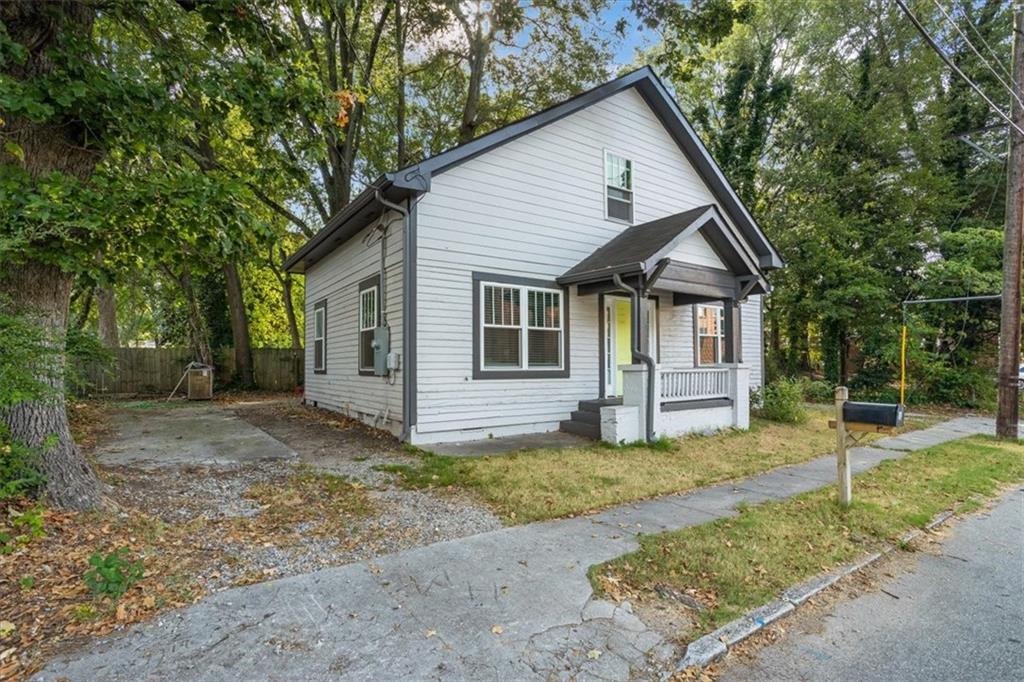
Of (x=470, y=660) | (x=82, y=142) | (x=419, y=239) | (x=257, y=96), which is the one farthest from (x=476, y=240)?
(x=470, y=660)

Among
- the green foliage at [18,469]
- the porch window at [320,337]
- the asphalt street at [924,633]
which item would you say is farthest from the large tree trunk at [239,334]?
the asphalt street at [924,633]

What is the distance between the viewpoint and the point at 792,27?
18.9 metres

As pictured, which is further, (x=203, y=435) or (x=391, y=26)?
(x=391, y=26)

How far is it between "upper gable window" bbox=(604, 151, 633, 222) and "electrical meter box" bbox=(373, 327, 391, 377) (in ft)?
16.2

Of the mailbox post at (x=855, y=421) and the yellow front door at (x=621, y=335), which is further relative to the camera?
the yellow front door at (x=621, y=335)

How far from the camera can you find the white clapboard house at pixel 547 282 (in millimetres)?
8102

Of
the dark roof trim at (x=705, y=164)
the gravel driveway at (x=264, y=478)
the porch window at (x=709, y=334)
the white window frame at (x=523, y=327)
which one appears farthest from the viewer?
the porch window at (x=709, y=334)

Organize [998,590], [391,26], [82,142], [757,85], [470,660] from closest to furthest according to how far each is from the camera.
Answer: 1. [470,660]
2. [998,590]
3. [82,142]
4. [391,26]
5. [757,85]

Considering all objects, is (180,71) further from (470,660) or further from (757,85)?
(757,85)

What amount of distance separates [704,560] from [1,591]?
4413 millimetres

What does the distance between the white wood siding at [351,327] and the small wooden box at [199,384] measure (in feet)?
11.3

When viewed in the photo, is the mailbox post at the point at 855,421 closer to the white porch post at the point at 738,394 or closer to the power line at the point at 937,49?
the power line at the point at 937,49

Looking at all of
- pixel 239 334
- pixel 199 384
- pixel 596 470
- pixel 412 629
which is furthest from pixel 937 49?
pixel 239 334

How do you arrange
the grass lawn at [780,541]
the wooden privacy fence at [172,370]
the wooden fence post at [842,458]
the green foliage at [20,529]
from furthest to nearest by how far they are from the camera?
the wooden privacy fence at [172,370] < the wooden fence post at [842,458] < the grass lawn at [780,541] < the green foliage at [20,529]
